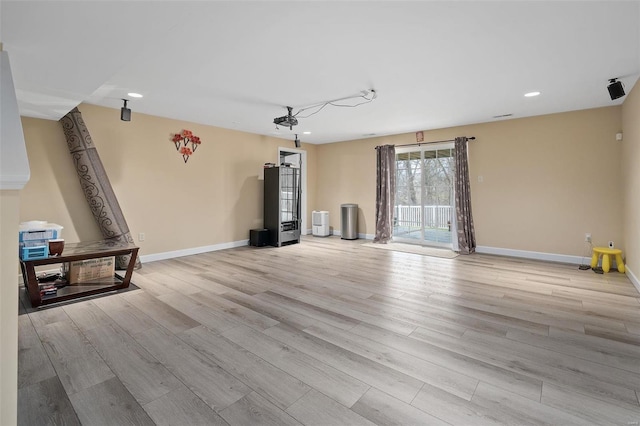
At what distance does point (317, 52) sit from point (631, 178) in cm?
424

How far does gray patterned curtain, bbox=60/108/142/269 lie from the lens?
12.9 ft

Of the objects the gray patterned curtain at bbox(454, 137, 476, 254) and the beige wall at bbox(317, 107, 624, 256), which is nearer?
the beige wall at bbox(317, 107, 624, 256)

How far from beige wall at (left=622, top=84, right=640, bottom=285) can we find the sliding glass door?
7.79 ft

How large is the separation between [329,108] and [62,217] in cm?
406

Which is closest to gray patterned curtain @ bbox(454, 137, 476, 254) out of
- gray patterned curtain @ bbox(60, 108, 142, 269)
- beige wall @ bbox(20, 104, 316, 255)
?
beige wall @ bbox(20, 104, 316, 255)

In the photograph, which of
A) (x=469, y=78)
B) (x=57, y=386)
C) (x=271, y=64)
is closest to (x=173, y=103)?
(x=271, y=64)

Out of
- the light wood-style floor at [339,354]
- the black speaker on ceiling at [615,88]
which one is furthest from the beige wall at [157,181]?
the black speaker on ceiling at [615,88]

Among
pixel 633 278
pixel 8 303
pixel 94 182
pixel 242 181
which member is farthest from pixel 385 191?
pixel 8 303

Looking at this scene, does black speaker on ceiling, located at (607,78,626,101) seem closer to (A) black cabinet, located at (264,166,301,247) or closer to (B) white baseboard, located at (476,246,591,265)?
(B) white baseboard, located at (476,246,591,265)

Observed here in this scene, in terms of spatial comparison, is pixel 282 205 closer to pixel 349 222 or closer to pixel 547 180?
pixel 349 222

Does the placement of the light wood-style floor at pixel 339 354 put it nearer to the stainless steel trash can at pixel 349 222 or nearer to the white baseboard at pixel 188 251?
the white baseboard at pixel 188 251

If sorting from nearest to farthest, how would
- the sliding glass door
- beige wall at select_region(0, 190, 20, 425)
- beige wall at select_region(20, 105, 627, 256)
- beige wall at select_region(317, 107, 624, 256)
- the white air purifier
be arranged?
1. beige wall at select_region(0, 190, 20, 425)
2. beige wall at select_region(20, 105, 627, 256)
3. beige wall at select_region(317, 107, 624, 256)
4. the sliding glass door
5. the white air purifier

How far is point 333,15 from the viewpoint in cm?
209

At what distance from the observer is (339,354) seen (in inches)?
81.4
